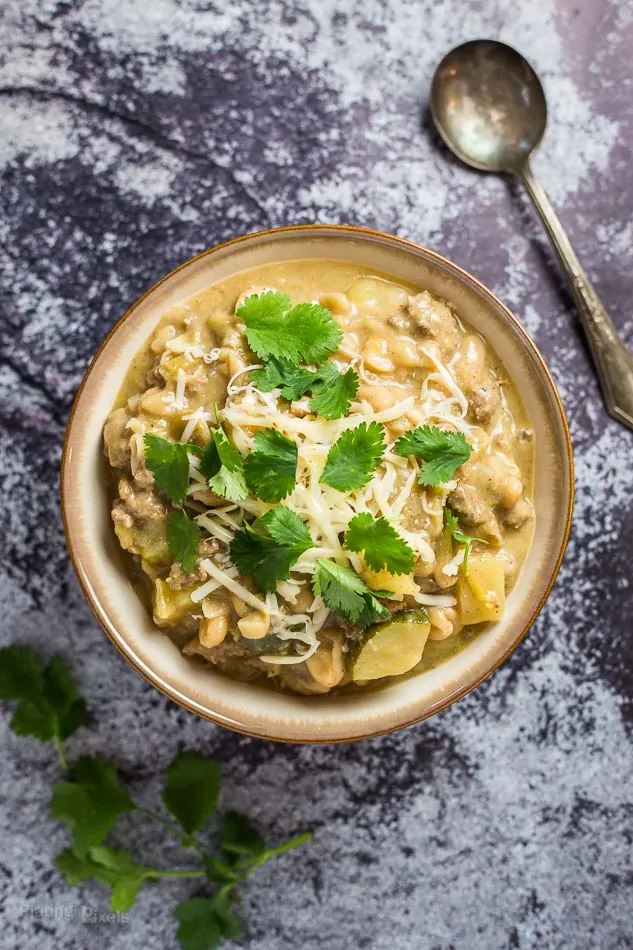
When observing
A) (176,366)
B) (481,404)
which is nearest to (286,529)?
(176,366)

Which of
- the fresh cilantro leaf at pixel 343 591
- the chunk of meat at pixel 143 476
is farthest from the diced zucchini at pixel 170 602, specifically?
the fresh cilantro leaf at pixel 343 591

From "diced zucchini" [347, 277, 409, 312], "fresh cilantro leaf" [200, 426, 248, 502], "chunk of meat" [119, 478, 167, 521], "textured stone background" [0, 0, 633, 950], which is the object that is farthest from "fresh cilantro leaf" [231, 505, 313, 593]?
"textured stone background" [0, 0, 633, 950]

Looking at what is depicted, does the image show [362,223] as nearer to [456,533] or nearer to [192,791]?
[456,533]

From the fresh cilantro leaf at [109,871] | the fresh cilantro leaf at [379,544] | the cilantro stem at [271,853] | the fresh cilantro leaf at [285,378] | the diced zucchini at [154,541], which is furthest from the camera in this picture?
the cilantro stem at [271,853]

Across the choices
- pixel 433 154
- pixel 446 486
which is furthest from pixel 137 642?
pixel 433 154

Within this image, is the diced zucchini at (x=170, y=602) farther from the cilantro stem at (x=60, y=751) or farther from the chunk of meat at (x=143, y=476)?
the cilantro stem at (x=60, y=751)

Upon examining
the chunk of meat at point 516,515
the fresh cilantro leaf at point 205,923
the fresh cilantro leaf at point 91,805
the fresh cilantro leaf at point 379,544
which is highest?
the fresh cilantro leaf at point 379,544
